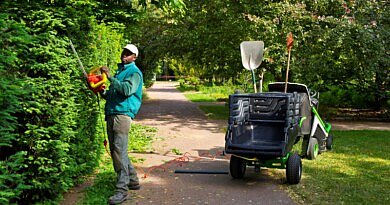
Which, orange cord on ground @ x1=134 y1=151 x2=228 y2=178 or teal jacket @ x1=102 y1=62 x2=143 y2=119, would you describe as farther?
orange cord on ground @ x1=134 y1=151 x2=228 y2=178

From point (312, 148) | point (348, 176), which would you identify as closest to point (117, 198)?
point (348, 176)

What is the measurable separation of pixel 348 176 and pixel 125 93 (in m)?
4.11

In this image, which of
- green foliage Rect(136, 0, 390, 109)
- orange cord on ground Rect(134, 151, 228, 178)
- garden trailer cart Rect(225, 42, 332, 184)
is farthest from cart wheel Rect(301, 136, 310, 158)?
green foliage Rect(136, 0, 390, 109)

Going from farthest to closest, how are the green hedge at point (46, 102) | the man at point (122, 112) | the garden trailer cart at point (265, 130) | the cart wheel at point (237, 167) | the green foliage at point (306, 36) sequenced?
the green foliage at point (306, 36) → the cart wheel at point (237, 167) → the garden trailer cart at point (265, 130) → the man at point (122, 112) → the green hedge at point (46, 102)

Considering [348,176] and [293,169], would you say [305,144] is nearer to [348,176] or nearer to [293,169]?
[348,176]

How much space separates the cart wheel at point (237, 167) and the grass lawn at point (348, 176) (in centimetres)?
76

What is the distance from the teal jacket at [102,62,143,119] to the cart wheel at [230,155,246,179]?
200 centimetres

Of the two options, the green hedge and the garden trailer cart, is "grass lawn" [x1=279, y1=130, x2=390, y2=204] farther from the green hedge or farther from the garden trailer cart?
the green hedge

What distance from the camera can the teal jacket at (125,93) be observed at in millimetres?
5926

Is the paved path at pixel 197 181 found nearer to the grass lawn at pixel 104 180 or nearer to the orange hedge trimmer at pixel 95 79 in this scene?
the grass lawn at pixel 104 180

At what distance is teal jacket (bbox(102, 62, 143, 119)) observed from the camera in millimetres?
5926

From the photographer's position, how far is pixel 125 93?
5.89m

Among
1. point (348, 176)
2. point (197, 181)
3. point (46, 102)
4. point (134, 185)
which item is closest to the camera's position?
point (46, 102)

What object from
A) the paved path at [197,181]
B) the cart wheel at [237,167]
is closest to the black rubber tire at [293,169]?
the paved path at [197,181]
